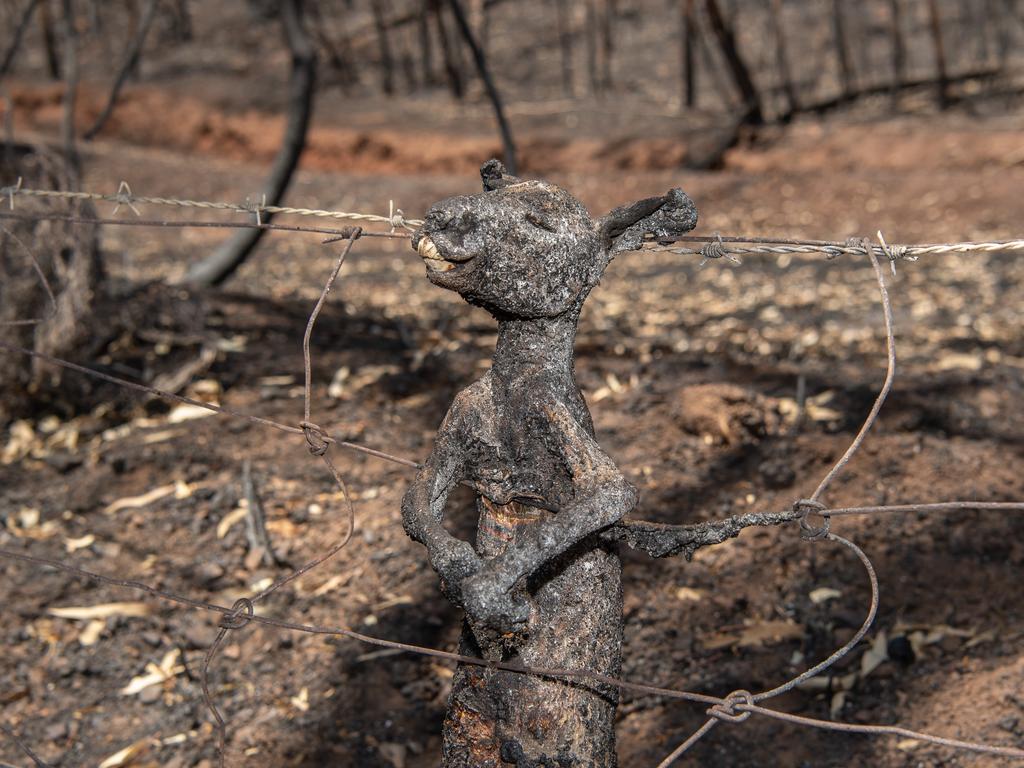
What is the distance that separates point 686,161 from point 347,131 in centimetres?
361

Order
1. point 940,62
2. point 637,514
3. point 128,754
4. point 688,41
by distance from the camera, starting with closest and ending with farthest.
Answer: point 128,754 → point 637,514 → point 940,62 → point 688,41

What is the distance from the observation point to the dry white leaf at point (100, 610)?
3.17 metres

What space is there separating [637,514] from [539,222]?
1.82 m

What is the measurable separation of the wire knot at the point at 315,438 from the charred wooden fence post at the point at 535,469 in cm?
26

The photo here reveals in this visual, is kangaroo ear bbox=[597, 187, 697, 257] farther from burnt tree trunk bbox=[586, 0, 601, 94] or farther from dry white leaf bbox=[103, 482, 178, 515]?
burnt tree trunk bbox=[586, 0, 601, 94]

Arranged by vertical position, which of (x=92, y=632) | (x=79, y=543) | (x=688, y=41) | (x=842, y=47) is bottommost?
(x=92, y=632)

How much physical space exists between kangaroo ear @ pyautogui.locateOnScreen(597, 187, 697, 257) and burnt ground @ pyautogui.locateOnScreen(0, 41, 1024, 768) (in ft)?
4.57

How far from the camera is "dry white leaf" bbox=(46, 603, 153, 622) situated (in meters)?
3.17

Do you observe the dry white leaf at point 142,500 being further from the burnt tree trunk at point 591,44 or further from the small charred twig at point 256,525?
the burnt tree trunk at point 591,44

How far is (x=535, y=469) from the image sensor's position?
1773 millimetres

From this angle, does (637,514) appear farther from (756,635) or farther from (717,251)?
(717,251)

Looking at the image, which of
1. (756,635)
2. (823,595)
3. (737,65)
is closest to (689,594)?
(756,635)

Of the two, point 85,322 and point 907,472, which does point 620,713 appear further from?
point 85,322

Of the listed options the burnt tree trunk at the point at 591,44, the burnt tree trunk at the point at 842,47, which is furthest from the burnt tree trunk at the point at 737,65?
the burnt tree trunk at the point at 591,44
